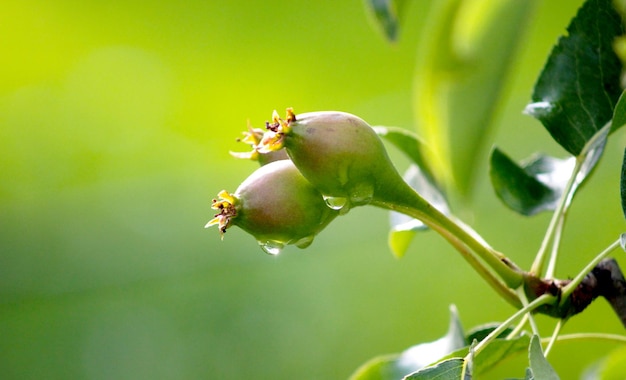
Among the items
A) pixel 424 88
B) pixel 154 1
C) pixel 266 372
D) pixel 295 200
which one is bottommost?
pixel 295 200

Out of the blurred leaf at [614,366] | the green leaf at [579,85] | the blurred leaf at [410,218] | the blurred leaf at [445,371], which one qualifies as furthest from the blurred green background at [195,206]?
the blurred leaf at [445,371]

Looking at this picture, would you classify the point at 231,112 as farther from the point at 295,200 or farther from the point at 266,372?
the point at 295,200

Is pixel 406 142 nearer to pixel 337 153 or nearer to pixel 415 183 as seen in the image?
pixel 415 183

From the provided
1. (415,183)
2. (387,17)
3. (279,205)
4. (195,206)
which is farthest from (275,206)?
(195,206)

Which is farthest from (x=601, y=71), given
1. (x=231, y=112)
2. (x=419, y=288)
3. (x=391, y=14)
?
(x=231, y=112)

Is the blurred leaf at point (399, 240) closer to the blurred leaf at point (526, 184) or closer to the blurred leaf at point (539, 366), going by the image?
the blurred leaf at point (526, 184)

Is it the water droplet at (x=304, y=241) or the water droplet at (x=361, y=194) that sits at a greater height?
the water droplet at (x=361, y=194)
